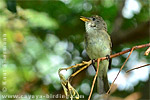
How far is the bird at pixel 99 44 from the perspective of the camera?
337 cm

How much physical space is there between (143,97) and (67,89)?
169 centimetres

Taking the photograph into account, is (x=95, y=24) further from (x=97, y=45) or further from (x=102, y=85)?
(x=102, y=85)

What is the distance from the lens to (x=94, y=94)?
12.4ft

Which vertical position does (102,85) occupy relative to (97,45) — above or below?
below

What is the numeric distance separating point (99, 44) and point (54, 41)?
111 centimetres

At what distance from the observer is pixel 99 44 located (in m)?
3.38

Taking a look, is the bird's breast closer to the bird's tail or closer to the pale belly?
the pale belly

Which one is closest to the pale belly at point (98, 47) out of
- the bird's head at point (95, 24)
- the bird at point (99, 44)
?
the bird at point (99, 44)

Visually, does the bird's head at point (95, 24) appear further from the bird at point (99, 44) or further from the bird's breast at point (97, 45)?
the bird's breast at point (97, 45)

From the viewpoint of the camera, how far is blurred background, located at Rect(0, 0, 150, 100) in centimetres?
381

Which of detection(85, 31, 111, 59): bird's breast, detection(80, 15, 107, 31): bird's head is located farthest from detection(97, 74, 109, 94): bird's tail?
detection(80, 15, 107, 31): bird's head

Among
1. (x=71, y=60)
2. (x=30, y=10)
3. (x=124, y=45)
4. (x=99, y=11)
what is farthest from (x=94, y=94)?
(x=30, y=10)

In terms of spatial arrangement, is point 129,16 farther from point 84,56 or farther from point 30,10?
point 30,10

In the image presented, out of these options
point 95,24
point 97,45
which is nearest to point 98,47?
point 97,45
